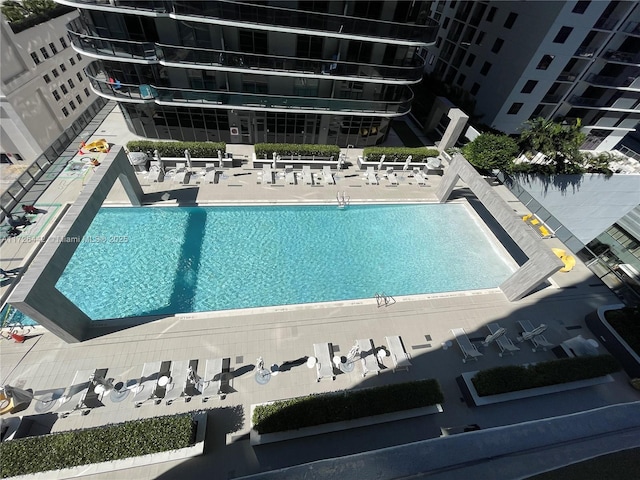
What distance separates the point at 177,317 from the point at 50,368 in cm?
488

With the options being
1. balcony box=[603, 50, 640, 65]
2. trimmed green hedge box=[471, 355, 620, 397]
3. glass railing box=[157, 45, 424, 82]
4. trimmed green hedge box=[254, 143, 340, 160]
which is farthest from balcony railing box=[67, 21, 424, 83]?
balcony box=[603, 50, 640, 65]

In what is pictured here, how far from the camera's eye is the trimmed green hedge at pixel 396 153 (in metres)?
24.4

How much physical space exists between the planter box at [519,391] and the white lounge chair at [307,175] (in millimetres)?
16074

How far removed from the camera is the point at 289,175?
73.1 ft

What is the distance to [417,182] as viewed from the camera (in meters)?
24.1

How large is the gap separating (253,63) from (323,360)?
20531 mm

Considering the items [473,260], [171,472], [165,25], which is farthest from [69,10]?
[473,260]

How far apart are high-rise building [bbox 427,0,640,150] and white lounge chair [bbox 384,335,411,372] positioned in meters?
28.7

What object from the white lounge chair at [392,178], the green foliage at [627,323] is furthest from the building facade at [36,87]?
the green foliage at [627,323]

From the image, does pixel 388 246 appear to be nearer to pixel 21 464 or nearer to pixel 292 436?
pixel 292 436

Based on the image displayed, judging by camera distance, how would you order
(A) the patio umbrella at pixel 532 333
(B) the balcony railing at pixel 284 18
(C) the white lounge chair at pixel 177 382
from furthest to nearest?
1. (B) the balcony railing at pixel 284 18
2. (A) the patio umbrella at pixel 532 333
3. (C) the white lounge chair at pixel 177 382

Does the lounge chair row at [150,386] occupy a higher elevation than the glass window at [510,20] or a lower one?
Result: lower

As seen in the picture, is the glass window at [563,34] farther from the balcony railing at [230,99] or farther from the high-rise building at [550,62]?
the balcony railing at [230,99]

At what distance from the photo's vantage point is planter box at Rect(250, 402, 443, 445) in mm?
10172
